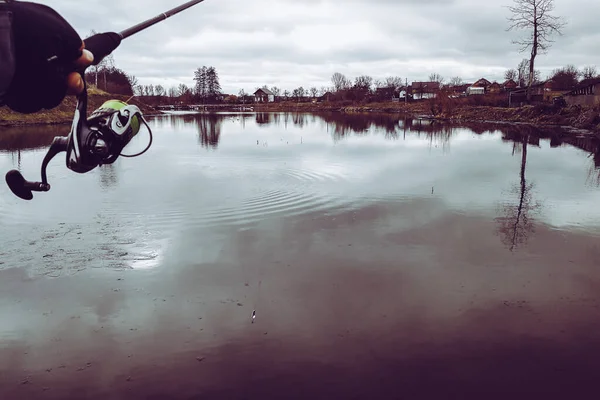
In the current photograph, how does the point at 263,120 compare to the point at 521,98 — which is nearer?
the point at 521,98

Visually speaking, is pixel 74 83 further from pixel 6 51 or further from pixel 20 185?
pixel 20 185

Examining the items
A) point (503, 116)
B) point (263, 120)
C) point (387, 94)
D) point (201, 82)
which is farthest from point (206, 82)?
point (503, 116)

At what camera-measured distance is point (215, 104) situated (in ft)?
618

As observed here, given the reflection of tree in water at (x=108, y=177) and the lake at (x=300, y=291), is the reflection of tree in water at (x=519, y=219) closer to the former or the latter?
the lake at (x=300, y=291)

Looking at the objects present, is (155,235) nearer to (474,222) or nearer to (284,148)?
(474,222)

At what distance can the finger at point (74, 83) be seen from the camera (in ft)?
10.6

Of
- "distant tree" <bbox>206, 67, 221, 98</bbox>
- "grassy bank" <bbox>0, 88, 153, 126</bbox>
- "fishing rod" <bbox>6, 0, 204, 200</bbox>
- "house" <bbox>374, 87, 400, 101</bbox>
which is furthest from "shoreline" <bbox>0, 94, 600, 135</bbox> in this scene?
"distant tree" <bbox>206, 67, 221, 98</bbox>

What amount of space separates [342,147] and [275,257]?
26.0m

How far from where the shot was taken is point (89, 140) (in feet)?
12.6

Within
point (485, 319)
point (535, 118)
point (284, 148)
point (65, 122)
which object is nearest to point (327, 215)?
point (485, 319)

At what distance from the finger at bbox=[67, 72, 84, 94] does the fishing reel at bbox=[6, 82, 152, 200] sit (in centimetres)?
19

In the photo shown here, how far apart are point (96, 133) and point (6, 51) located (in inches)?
51.0

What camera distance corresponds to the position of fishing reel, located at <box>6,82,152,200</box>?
12.4ft

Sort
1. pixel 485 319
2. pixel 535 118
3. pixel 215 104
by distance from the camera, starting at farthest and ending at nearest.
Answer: pixel 215 104 < pixel 535 118 < pixel 485 319
